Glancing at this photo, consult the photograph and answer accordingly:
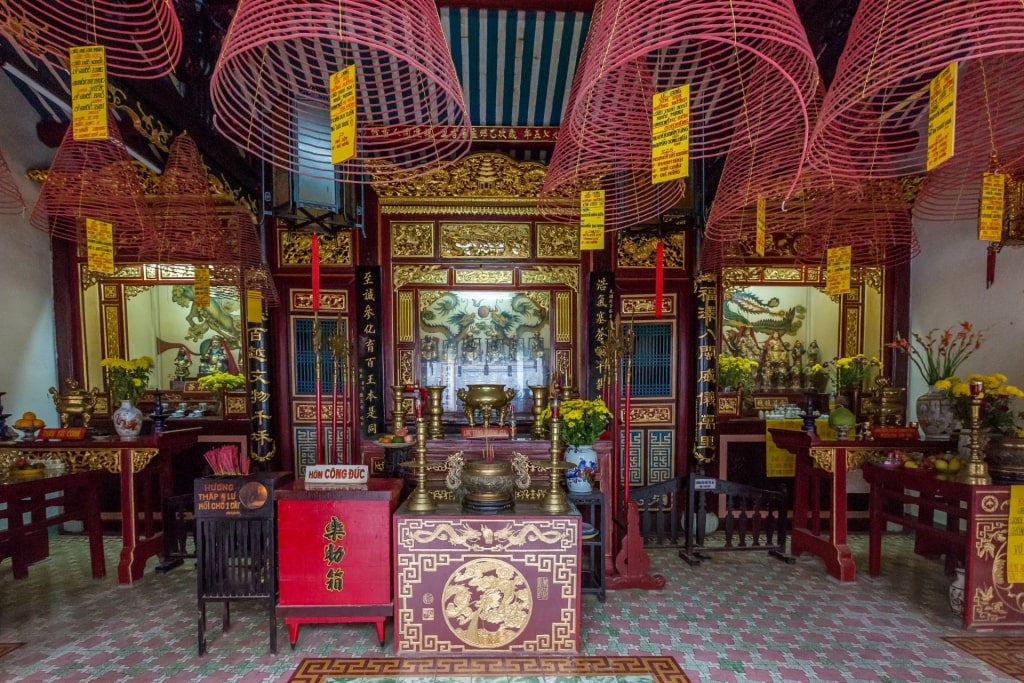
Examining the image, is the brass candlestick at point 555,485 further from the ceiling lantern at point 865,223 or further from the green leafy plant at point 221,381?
the green leafy plant at point 221,381

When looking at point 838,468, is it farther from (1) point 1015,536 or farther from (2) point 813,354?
(2) point 813,354

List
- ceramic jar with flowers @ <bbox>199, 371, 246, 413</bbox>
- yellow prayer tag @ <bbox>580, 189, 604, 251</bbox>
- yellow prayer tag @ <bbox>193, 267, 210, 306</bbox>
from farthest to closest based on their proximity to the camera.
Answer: ceramic jar with flowers @ <bbox>199, 371, 246, 413</bbox> < yellow prayer tag @ <bbox>193, 267, 210, 306</bbox> < yellow prayer tag @ <bbox>580, 189, 604, 251</bbox>

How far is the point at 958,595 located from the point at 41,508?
6.05 m

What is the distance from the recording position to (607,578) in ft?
12.1

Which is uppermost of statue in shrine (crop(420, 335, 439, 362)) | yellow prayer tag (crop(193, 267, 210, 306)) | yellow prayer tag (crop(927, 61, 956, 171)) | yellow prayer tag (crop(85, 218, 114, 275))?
yellow prayer tag (crop(927, 61, 956, 171))

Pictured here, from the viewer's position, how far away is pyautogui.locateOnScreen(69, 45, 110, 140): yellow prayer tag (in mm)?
2123

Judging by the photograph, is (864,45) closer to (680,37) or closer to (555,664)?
(680,37)

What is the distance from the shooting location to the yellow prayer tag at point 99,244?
3.30 m

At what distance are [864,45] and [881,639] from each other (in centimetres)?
301

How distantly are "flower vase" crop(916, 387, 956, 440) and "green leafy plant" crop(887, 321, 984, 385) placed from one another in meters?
0.12

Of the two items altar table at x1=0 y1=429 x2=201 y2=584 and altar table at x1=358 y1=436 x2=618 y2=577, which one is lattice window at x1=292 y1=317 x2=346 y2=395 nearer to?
altar table at x1=0 y1=429 x2=201 y2=584

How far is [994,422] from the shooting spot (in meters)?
3.55

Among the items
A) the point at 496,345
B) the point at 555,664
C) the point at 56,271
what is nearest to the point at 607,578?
the point at 555,664

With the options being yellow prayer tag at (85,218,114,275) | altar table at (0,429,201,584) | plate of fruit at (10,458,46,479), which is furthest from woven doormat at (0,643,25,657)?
yellow prayer tag at (85,218,114,275)
